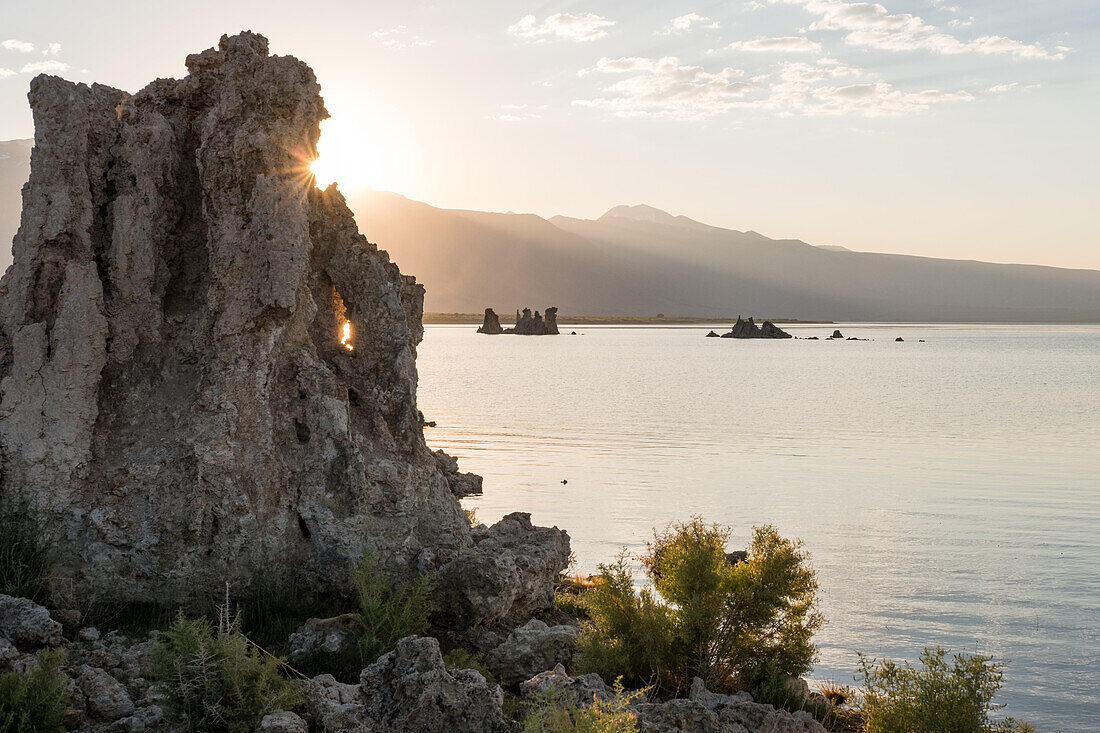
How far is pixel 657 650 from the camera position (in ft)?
23.6

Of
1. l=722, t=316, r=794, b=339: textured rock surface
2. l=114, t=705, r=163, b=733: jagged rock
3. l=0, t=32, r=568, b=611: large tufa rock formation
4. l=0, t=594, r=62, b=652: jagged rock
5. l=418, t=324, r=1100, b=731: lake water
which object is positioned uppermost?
l=722, t=316, r=794, b=339: textured rock surface

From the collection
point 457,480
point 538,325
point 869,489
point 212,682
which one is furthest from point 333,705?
point 538,325

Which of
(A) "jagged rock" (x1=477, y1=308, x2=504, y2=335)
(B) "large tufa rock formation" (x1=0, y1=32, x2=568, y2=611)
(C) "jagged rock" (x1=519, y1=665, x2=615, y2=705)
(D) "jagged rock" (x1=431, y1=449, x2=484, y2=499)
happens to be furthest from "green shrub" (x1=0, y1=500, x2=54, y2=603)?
(A) "jagged rock" (x1=477, y1=308, x2=504, y2=335)

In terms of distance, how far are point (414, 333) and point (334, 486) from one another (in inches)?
104

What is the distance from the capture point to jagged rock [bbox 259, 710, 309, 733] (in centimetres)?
501

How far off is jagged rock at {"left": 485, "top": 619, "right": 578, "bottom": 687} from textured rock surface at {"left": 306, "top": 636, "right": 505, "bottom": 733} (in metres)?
1.98

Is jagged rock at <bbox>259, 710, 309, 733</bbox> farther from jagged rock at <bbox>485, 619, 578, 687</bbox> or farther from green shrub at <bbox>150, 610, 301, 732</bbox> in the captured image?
jagged rock at <bbox>485, 619, 578, 687</bbox>

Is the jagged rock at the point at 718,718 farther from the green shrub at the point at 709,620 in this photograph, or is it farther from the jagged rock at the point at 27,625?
the jagged rock at the point at 27,625

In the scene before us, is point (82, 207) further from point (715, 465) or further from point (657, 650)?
point (715, 465)

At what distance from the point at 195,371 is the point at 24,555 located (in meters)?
2.12

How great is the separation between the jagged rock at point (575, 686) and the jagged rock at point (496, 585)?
1206 millimetres

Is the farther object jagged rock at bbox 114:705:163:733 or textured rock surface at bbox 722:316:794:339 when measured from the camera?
textured rock surface at bbox 722:316:794:339

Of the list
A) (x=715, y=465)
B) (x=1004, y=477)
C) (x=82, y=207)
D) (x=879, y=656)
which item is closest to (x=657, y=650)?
(x=879, y=656)

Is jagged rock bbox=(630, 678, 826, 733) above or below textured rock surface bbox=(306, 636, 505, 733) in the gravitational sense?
below
